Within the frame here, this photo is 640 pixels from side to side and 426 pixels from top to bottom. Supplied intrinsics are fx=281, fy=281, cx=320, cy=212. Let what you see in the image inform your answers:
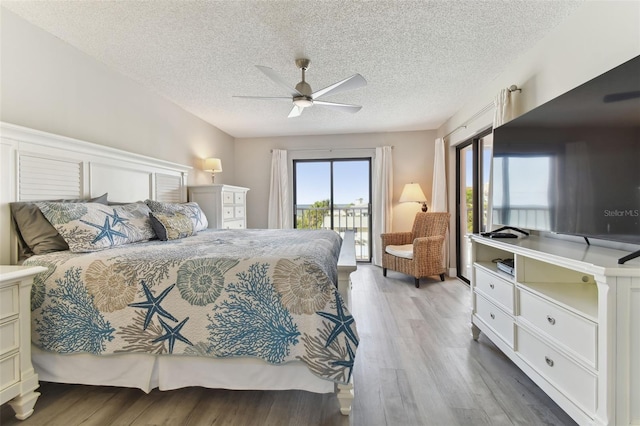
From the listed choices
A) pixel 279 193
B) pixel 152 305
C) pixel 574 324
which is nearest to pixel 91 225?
pixel 152 305

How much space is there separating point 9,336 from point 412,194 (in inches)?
180

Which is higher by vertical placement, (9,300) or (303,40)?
(303,40)

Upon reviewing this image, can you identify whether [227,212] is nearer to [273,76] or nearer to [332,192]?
[332,192]

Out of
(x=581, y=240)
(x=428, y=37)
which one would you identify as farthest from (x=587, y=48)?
(x=581, y=240)

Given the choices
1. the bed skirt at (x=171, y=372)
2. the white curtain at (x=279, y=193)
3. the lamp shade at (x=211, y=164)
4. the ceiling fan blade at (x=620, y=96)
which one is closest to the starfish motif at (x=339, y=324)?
the bed skirt at (x=171, y=372)

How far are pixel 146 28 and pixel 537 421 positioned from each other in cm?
339

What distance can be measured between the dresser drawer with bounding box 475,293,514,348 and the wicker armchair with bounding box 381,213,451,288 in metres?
1.48

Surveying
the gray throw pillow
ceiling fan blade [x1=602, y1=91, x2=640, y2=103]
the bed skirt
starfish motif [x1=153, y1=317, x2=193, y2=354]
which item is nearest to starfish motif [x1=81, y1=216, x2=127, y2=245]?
the gray throw pillow

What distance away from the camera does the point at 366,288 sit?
366 cm

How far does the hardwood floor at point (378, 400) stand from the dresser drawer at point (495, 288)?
42 cm

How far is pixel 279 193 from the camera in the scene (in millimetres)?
Answer: 5242

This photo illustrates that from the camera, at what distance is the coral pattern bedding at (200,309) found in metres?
1.39

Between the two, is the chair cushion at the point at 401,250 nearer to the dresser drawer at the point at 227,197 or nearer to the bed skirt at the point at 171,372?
the dresser drawer at the point at 227,197

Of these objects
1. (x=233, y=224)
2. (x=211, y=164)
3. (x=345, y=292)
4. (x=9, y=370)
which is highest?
(x=211, y=164)
